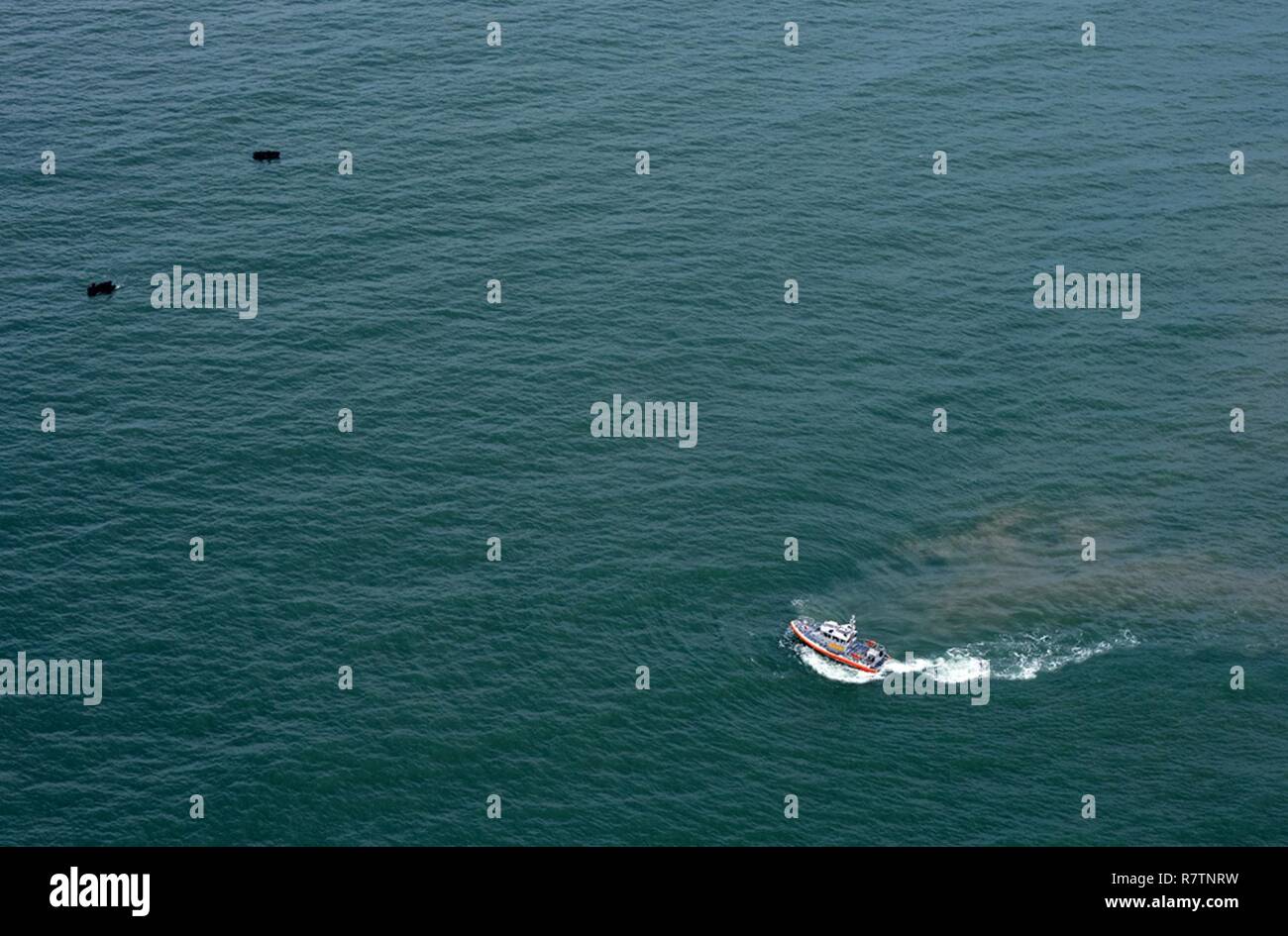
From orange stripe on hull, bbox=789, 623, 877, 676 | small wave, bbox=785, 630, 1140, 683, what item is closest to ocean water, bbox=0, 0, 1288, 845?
small wave, bbox=785, 630, 1140, 683

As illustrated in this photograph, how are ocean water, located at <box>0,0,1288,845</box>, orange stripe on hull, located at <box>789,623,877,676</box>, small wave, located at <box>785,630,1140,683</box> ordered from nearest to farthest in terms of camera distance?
ocean water, located at <box>0,0,1288,845</box> → orange stripe on hull, located at <box>789,623,877,676</box> → small wave, located at <box>785,630,1140,683</box>

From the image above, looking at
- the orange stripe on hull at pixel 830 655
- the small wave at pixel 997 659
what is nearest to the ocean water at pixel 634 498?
the small wave at pixel 997 659

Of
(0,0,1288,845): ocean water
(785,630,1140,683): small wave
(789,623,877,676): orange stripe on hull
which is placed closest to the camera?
(0,0,1288,845): ocean water

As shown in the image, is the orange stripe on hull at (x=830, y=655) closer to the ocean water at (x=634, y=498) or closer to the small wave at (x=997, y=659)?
the small wave at (x=997, y=659)

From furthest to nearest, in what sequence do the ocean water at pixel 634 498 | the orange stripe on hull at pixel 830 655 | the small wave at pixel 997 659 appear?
the small wave at pixel 997 659
the orange stripe on hull at pixel 830 655
the ocean water at pixel 634 498

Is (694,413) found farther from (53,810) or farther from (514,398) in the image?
(53,810)

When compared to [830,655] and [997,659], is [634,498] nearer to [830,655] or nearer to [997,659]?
[830,655]

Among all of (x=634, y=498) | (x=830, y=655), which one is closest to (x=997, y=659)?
(x=830, y=655)

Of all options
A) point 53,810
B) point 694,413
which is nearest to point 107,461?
point 53,810

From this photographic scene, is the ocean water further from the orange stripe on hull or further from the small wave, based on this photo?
the orange stripe on hull
